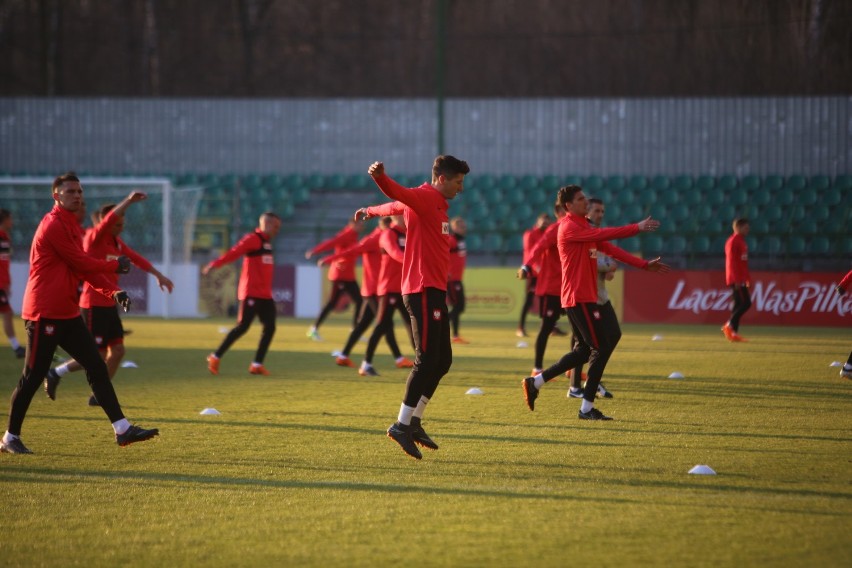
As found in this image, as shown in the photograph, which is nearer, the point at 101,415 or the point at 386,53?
the point at 101,415

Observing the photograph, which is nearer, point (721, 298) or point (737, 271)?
point (737, 271)

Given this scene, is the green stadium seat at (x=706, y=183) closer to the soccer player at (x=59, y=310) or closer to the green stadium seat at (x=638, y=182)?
the green stadium seat at (x=638, y=182)

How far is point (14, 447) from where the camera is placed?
8594 mm

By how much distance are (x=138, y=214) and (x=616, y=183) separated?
13.4 m

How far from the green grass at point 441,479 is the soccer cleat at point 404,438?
0.08m

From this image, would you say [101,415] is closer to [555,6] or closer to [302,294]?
[302,294]

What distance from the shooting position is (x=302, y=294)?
2906cm

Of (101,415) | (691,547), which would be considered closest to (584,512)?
(691,547)

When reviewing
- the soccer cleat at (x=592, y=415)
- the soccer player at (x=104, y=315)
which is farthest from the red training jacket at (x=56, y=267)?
the soccer cleat at (x=592, y=415)

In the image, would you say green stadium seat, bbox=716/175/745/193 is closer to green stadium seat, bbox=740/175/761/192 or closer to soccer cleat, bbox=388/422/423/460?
green stadium seat, bbox=740/175/761/192

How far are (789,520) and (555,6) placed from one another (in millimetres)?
30458

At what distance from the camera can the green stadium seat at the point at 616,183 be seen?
31.2 m

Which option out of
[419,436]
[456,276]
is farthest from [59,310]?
[456,276]

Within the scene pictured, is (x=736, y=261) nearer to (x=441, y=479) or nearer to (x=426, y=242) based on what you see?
(x=426, y=242)
